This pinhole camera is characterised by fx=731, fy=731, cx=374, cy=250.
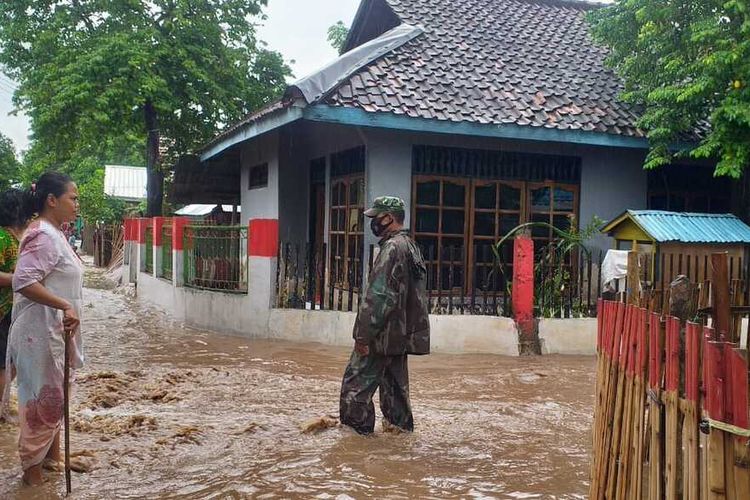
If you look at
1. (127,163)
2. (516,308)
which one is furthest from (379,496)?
(127,163)

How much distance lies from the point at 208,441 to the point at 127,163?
49.4 meters

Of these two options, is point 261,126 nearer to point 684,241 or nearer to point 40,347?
point 684,241

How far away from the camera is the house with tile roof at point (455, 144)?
951cm

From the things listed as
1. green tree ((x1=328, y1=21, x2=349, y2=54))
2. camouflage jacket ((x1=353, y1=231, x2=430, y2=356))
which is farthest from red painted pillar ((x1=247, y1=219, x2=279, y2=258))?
green tree ((x1=328, y1=21, x2=349, y2=54))

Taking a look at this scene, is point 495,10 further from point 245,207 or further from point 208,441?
point 208,441

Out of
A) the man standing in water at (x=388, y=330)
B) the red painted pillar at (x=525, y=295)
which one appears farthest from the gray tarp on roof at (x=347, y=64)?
the man standing in water at (x=388, y=330)

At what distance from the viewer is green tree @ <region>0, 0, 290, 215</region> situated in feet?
55.0

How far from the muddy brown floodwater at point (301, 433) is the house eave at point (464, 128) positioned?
2872 mm

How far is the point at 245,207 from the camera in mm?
14492

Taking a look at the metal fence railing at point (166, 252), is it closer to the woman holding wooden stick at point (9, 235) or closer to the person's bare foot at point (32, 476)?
the woman holding wooden stick at point (9, 235)

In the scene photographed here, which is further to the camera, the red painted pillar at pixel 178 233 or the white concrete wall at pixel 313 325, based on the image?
the red painted pillar at pixel 178 233

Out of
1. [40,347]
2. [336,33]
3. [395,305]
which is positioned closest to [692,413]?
[395,305]

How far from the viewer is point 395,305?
17.3 feet

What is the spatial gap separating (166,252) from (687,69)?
32.3ft
